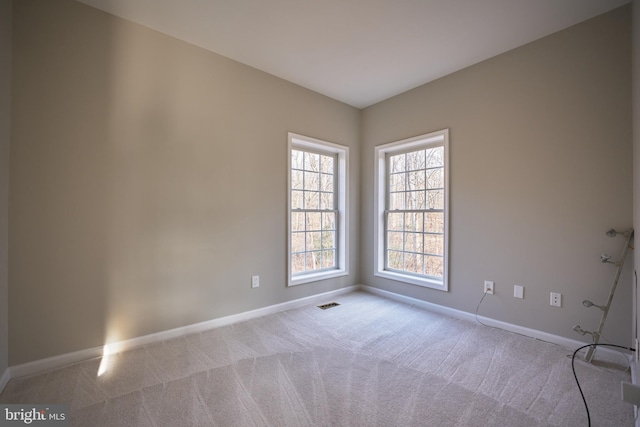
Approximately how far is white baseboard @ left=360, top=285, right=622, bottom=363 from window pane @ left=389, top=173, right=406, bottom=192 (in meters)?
1.46

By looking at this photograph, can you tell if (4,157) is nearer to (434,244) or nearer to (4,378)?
(4,378)

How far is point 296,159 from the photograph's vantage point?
3598mm

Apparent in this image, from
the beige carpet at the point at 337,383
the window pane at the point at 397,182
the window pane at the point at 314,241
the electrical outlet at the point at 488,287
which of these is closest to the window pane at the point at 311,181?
the window pane at the point at 314,241

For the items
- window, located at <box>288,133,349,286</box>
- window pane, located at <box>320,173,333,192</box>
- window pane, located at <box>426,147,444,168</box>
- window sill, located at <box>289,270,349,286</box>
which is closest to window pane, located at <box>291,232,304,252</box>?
window, located at <box>288,133,349,286</box>

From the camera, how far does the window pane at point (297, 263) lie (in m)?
3.56

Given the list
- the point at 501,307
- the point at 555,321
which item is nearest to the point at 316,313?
the point at 501,307

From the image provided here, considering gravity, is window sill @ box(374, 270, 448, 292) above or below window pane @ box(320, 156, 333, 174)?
below

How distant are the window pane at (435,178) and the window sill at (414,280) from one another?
46.5 inches

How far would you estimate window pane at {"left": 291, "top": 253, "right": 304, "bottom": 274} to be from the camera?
356 centimetres

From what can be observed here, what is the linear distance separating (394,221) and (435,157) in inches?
40.3

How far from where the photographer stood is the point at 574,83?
2.34 meters

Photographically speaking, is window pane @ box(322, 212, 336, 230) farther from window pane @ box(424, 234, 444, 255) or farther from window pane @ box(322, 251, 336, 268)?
window pane @ box(424, 234, 444, 255)

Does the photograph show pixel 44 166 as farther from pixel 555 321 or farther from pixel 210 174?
pixel 555 321

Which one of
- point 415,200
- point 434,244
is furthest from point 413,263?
point 415,200
